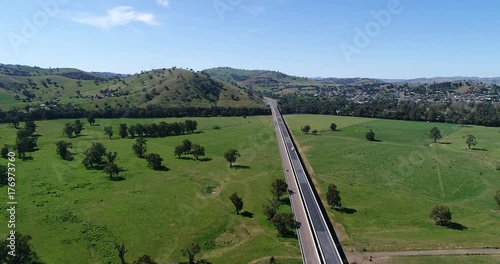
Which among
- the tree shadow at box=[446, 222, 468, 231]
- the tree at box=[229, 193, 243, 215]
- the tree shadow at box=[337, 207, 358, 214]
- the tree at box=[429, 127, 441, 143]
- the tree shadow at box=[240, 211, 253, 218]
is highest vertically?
the tree at box=[429, 127, 441, 143]

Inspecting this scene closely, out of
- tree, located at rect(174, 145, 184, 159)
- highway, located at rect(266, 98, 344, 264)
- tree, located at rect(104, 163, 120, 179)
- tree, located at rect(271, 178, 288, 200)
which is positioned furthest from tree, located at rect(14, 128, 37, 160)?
highway, located at rect(266, 98, 344, 264)

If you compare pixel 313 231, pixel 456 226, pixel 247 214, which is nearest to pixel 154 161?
pixel 247 214

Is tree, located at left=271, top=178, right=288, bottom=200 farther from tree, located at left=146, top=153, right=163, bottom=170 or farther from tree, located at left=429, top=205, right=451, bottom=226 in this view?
tree, located at left=146, top=153, right=163, bottom=170

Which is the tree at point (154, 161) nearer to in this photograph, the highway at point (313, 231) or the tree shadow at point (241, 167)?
the tree shadow at point (241, 167)

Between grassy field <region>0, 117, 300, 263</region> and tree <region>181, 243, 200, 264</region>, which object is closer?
tree <region>181, 243, 200, 264</region>

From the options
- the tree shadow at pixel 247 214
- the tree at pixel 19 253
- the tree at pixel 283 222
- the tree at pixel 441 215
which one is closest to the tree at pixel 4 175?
the tree at pixel 19 253

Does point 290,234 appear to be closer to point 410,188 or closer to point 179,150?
point 410,188

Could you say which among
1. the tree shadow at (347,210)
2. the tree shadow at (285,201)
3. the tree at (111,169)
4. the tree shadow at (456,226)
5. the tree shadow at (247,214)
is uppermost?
the tree at (111,169)

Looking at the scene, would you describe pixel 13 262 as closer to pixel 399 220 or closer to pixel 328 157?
pixel 399 220
